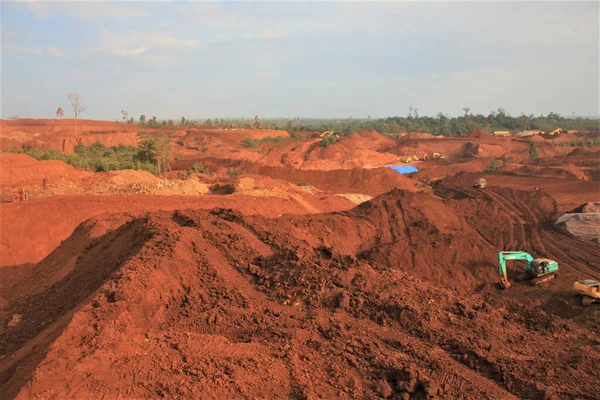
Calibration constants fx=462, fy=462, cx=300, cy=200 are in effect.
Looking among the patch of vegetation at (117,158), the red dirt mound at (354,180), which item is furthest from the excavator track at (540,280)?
the patch of vegetation at (117,158)

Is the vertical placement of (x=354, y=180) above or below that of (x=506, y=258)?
above

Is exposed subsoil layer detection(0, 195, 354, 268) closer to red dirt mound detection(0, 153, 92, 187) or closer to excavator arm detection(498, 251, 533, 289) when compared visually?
red dirt mound detection(0, 153, 92, 187)

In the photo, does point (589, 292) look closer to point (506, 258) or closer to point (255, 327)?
point (506, 258)

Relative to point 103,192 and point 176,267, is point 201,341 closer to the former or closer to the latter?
point 176,267

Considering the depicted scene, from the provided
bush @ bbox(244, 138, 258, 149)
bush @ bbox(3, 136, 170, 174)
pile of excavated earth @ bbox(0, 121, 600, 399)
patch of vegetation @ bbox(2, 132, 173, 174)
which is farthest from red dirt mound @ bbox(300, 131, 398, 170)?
pile of excavated earth @ bbox(0, 121, 600, 399)

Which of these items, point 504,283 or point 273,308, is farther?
point 504,283

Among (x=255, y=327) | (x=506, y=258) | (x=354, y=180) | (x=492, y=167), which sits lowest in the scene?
(x=506, y=258)

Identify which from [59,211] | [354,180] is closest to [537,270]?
[59,211]
